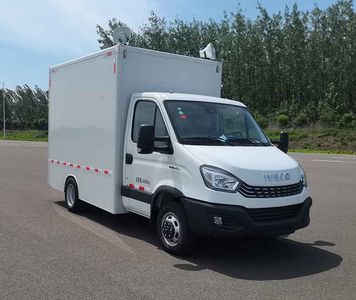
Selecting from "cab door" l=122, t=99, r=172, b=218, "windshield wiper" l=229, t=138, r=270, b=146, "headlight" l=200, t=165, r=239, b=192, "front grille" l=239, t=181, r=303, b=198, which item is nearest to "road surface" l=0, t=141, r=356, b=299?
"cab door" l=122, t=99, r=172, b=218

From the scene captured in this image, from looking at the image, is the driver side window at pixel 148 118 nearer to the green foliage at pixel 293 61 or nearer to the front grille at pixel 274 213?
the front grille at pixel 274 213

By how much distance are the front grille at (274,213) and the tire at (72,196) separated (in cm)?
434

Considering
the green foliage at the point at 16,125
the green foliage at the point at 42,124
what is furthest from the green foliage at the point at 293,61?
the green foliage at the point at 16,125

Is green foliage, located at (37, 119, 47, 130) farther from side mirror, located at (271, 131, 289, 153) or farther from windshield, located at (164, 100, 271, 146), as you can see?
windshield, located at (164, 100, 271, 146)

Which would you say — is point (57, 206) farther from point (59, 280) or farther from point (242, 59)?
point (242, 59)

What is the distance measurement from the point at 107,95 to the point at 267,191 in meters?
3.23

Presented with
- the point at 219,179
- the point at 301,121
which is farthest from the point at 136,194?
the point at 301,121

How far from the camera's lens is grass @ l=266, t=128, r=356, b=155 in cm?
3209

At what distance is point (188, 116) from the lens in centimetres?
695

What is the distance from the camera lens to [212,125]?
7004 mm

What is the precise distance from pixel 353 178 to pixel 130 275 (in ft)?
36.5

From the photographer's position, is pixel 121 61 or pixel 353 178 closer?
pixel 121 61

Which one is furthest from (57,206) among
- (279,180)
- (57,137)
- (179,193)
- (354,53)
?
(354,53)

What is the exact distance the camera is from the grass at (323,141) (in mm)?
32094
